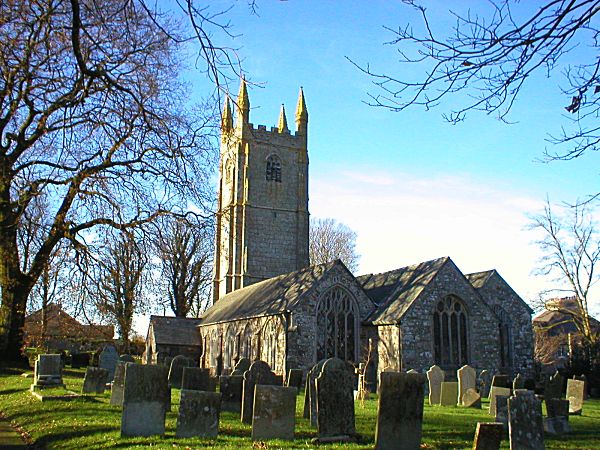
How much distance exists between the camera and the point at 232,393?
12.6 metres

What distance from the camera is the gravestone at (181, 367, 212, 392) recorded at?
1170 centimetres

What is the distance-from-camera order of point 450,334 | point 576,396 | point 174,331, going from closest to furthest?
point 576,396 < point 450,334 < point 174,331

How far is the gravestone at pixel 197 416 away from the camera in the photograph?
362 inches

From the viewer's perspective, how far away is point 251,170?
45.8 meters

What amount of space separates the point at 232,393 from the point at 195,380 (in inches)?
46.2

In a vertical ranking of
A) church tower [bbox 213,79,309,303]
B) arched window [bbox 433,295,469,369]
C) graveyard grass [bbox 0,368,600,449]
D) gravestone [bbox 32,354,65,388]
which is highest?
church tower [bbox 213,79,309,303]

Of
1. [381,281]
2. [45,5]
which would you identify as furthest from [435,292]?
[45,5]

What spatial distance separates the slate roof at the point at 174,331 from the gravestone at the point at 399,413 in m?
27.8

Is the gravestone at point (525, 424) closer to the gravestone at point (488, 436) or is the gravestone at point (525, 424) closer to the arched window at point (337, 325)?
the gravestone at point (488, 436)

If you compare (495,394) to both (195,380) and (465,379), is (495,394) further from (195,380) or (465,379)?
(195,380)

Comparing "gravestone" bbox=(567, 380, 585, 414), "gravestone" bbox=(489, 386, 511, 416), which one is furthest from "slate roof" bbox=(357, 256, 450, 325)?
"gravestone" bbox=(489, 386, 511, 416)

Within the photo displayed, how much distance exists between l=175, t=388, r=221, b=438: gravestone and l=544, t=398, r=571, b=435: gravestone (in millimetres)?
6310

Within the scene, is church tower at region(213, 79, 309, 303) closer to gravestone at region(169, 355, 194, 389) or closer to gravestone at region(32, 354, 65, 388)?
gravestone at region(169, 355, 194, 389)

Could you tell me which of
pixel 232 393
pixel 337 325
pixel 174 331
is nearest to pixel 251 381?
pixel 232 393
